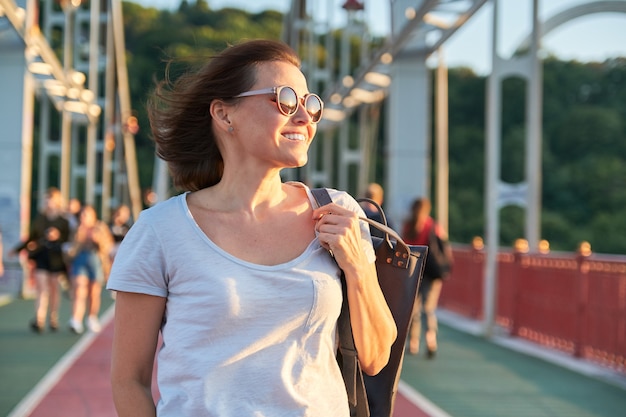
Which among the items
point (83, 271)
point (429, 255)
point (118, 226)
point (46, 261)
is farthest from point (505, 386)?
point (118, 226)

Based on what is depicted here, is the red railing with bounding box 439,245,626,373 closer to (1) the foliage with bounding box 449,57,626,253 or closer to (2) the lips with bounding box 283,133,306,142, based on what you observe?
(2) the lips with bounding box 283,133,306,142

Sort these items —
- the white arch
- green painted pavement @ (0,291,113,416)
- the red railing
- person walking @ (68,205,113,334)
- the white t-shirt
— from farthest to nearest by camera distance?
the white arch
person walking @ (68,205,113,334)
the red railing
green painted pavement @ (0,291,113,416)
the white t-shirt

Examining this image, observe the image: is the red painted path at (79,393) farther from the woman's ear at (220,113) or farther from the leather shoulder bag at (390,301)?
the woman's ear at (220,113)

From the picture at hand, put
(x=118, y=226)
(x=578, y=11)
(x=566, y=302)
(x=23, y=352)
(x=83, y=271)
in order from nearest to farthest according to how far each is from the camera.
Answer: (x=23, y=352), (x=566, y=302), (x=83, y=271), (x=578, y=11), (x=118, y=226)

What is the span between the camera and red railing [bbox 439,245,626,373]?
1006 cm

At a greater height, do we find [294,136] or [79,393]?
[294,136]

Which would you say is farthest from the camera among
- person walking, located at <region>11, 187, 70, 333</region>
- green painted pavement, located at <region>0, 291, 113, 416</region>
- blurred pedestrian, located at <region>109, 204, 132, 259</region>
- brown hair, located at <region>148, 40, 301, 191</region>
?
blurred pedestrian, located at <region>109, 204, 132, 259</region>

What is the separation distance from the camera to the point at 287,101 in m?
2.26

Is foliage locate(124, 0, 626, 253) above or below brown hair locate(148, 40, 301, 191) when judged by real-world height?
above

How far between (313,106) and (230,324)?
0.48 m

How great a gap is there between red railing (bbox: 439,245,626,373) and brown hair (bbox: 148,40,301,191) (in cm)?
787

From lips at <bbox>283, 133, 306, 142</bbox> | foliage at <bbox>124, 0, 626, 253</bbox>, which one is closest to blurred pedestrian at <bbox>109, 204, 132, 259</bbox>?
lips at <bbox>283, 133, 306, 142</bbox>

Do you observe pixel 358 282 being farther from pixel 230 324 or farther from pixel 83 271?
pixel 83 271

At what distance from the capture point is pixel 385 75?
16203 mm
